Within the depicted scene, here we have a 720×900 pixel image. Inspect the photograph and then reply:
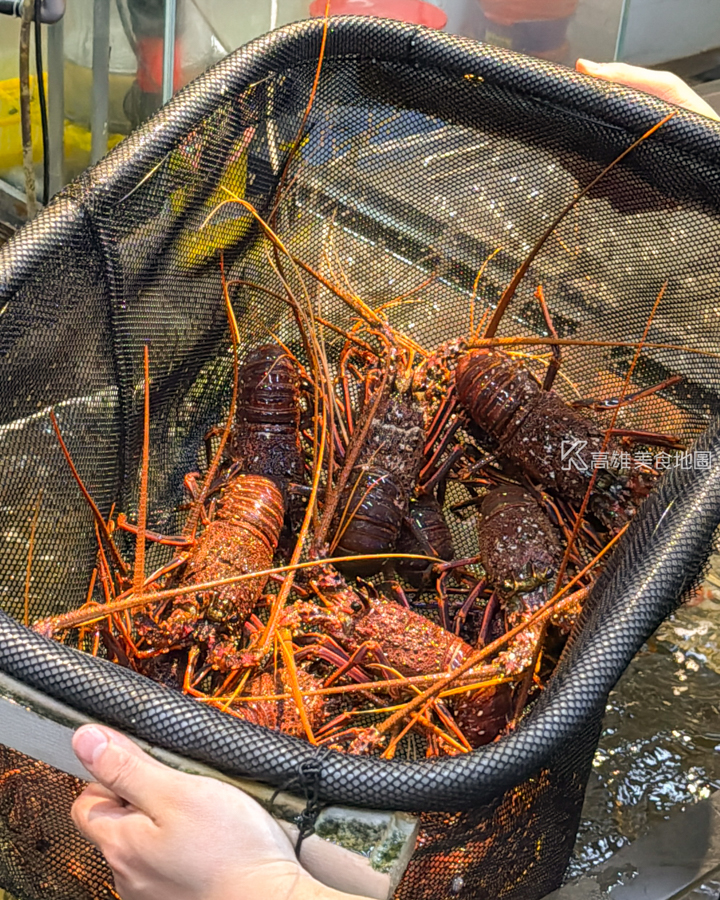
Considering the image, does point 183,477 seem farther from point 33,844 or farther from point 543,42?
point 543,42

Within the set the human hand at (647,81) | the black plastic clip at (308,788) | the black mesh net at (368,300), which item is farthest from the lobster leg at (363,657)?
the human hand at (647,81)

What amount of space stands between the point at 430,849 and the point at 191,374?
1.20 m

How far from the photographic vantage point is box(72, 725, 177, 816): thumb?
35.5 inches

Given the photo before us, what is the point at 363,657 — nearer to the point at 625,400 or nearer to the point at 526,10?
the point at 625,400

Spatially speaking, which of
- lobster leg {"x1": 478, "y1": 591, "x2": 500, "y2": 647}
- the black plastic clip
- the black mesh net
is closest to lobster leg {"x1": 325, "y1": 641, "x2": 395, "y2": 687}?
lobster leg {"x1": 478, "y1": 591, "x2": 500, "y2": 647}

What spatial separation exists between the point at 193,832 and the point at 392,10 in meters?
2.75

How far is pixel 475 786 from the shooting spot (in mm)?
948

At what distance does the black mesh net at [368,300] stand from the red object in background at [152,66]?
106cm

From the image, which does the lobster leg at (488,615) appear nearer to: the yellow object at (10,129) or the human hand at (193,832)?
the human hand at (193,832)

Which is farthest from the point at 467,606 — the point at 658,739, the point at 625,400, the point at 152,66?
the point at 152,66

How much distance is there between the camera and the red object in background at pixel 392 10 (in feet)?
9.20

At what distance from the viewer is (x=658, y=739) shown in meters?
1.59

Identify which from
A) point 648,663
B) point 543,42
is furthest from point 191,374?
point 543,42

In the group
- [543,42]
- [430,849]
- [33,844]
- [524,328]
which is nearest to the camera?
[430,849]
